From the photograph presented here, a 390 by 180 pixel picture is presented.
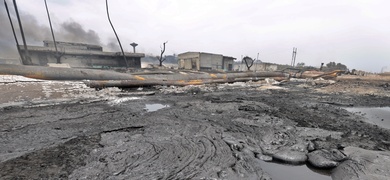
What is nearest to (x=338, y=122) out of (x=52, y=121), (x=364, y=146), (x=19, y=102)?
(x=364, y=146)

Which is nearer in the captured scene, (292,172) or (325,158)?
(292,172)

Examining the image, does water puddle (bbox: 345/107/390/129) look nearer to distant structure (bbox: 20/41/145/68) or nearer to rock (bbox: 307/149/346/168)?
rock (bbox: 307/149/346/168)

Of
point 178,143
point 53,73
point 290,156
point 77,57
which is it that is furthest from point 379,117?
point 77,57

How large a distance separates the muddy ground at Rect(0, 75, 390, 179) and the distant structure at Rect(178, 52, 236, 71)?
21692 millimetres

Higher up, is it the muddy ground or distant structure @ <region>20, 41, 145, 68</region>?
distant structure @ <region>20, 41, 145, 68</region>

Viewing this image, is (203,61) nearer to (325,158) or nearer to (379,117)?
(379,117)

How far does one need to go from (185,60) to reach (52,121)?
25.4 metres

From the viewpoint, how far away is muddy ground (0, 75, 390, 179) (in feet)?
5.73

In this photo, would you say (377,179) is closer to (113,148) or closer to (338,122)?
(338,122)

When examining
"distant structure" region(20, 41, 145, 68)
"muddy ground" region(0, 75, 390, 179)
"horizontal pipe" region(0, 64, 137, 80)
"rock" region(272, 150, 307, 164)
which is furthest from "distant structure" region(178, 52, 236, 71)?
"rock" region(272, 150, 307, 164)

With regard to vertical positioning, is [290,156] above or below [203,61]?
below

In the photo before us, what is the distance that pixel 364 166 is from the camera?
5.83 feet

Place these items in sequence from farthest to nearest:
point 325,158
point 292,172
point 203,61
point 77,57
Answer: point 203,61, point 77,57, point 325,158, point 292,172

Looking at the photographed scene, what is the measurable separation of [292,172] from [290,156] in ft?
0.82
